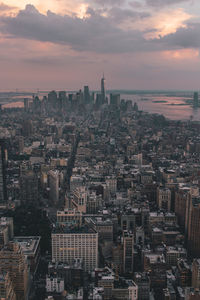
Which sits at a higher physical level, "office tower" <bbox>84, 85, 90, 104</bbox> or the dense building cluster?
"office tower" <bbox>84, 85, 90, 104</bbox>

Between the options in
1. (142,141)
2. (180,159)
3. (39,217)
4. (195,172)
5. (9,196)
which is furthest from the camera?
(142,141)

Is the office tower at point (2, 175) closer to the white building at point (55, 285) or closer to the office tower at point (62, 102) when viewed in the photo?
the white building at point (55, 285)

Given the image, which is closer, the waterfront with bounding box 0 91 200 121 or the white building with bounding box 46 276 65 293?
the white building with bounding box 46 276 65 293

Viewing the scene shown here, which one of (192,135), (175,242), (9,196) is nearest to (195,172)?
(175,242)

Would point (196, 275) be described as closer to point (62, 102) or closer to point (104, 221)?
point (104, 221)

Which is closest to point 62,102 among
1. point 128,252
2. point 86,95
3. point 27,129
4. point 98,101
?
point 98,101

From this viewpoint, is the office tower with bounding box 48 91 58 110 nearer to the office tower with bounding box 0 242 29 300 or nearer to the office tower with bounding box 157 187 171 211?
the office tower with bounding box 157 187 171 211

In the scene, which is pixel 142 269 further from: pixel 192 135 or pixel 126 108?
pixel 126 108

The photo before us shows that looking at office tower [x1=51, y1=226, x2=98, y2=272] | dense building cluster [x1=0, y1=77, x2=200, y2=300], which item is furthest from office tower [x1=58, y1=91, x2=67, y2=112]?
office tower [x1=51, y1=226, x2=98, y2=272]
